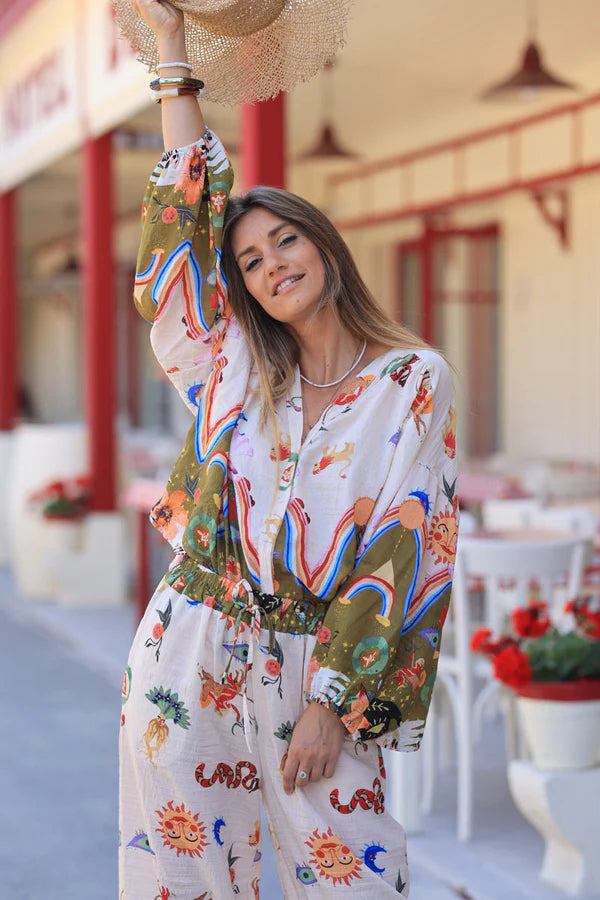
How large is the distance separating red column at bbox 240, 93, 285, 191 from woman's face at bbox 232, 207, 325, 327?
3235 millimetres

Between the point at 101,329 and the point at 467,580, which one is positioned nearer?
the point at 467,580

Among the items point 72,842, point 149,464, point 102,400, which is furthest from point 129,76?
point 72,842

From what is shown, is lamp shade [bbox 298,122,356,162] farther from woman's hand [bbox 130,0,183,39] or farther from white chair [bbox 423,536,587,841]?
woman's hand [bbox 130,0,183,39]

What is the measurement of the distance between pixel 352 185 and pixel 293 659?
Answer: 10834 millimetres

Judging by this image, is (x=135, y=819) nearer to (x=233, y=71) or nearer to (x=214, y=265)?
(x=214, y=265)

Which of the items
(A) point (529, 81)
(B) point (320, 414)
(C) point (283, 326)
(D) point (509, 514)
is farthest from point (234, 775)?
(A) point (529, 81)

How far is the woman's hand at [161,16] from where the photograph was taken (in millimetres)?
1962

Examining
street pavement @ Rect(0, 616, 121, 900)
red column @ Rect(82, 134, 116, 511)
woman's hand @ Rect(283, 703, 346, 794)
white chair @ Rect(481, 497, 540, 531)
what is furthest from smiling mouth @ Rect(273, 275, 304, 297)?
red column @ Rect(82, 134, 116, 511)

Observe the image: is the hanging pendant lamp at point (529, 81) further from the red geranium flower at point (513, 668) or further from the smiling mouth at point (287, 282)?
the smiling mouth at point (287, 282)

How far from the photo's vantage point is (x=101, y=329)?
25.3ft

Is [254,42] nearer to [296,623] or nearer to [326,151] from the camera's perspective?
[296,623]

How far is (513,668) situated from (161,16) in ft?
6.08

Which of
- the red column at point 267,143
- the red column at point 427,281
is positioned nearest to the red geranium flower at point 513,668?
the red column at point 267,143

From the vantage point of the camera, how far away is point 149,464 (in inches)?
346
